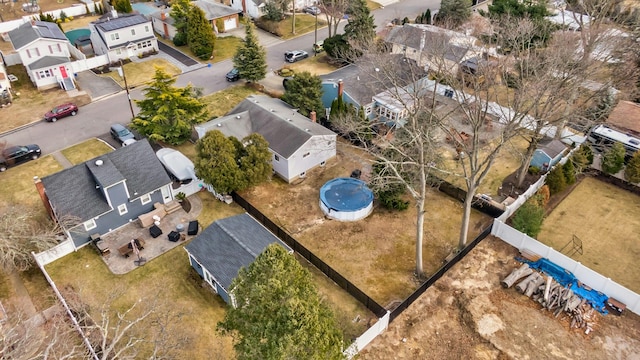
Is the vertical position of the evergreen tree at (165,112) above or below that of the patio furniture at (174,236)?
above

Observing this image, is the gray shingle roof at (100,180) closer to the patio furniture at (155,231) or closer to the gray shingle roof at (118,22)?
the patio furniture at (155,231)

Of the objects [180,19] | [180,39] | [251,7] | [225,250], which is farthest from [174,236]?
[251,7]

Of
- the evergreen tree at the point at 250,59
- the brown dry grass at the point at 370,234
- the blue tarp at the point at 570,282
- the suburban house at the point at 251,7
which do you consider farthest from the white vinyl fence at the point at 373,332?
the suburban house at the point at 251,7

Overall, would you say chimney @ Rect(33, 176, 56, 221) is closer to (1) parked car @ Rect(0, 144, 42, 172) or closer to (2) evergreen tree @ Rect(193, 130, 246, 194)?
(1) parked car @ Rect(0, 144, 42, 172)

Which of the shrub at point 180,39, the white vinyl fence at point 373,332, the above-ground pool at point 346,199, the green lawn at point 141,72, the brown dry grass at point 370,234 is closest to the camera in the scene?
the white vinyl fence at point 373,332

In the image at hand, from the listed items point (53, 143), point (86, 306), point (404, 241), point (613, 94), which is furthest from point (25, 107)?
point (613, 94)

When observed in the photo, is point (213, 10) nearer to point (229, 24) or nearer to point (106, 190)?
point (229, 24)

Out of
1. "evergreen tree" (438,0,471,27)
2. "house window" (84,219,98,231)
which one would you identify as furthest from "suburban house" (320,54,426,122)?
"house window" (84,219,98,231)

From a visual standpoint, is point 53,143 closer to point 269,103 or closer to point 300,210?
point 269,103
